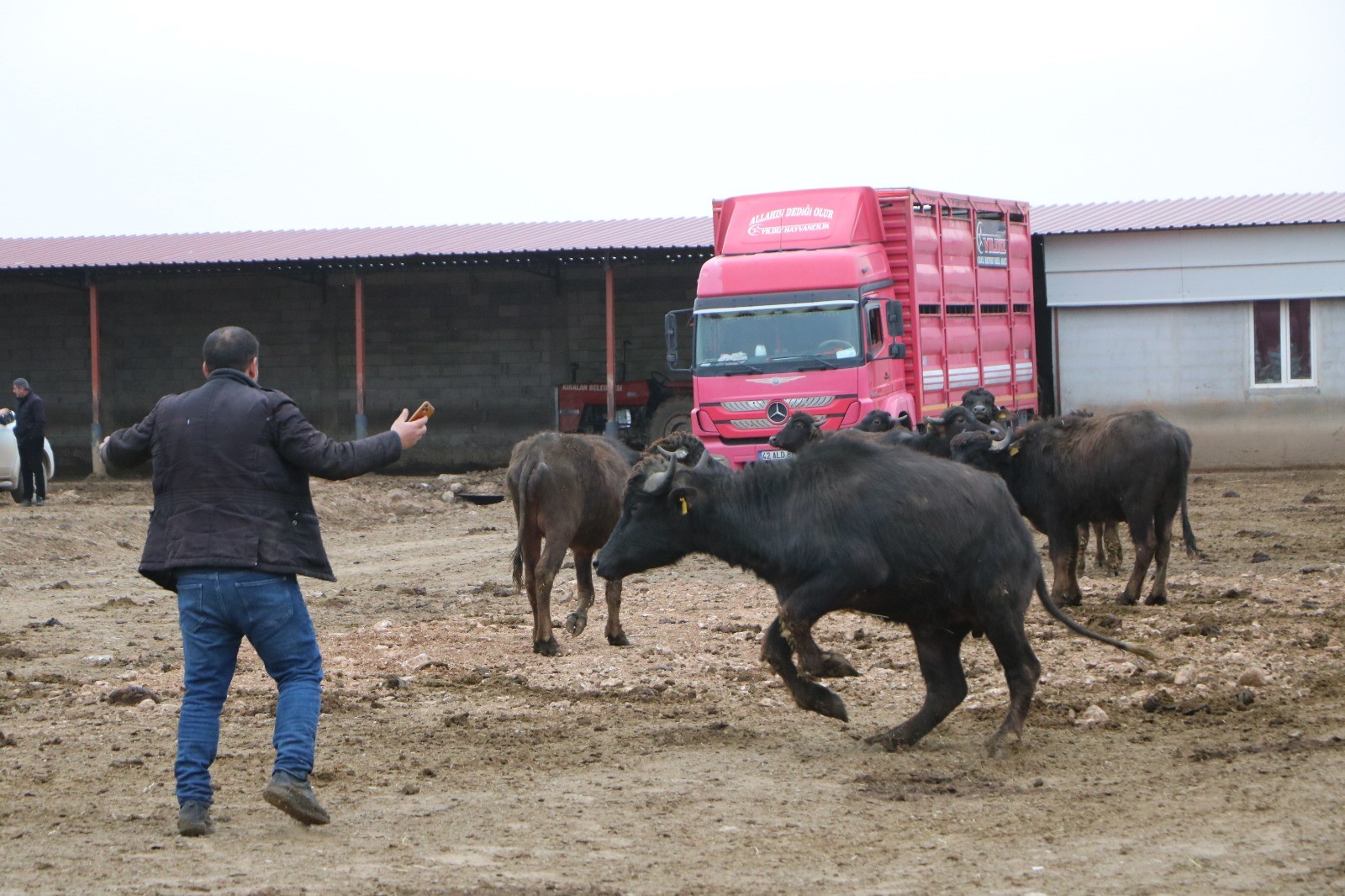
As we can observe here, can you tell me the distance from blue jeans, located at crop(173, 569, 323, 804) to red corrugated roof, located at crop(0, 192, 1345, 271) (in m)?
19.0

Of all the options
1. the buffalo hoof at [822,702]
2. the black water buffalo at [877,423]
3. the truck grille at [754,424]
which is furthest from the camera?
the truck grille at [754,424]

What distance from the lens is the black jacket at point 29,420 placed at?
66.4ft

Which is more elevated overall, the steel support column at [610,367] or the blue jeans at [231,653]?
the steel support column at [610,367]

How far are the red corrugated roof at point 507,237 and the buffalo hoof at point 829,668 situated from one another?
17.8 metres

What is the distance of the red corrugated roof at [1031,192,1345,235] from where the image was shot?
2508 cm

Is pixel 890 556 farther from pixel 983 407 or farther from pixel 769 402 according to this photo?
pixel 769 402

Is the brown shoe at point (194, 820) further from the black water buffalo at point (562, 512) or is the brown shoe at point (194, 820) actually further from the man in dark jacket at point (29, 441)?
the man in dark jacket at point (29, 441)

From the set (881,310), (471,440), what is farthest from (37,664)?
(471,440)

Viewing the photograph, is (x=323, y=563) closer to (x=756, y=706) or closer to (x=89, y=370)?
(x=756, y=706)

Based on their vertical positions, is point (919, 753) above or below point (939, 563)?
below

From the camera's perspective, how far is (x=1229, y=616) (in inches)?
419

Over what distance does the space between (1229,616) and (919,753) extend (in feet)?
15.1

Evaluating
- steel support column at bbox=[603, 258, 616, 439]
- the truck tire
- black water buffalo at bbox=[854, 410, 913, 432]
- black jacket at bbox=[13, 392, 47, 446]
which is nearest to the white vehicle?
black jacket at bbox=[13, 392, 47, 446]

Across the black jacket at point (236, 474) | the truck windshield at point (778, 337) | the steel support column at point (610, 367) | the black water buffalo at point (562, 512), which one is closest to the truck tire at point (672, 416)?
the steel support column at point (610, 367)
